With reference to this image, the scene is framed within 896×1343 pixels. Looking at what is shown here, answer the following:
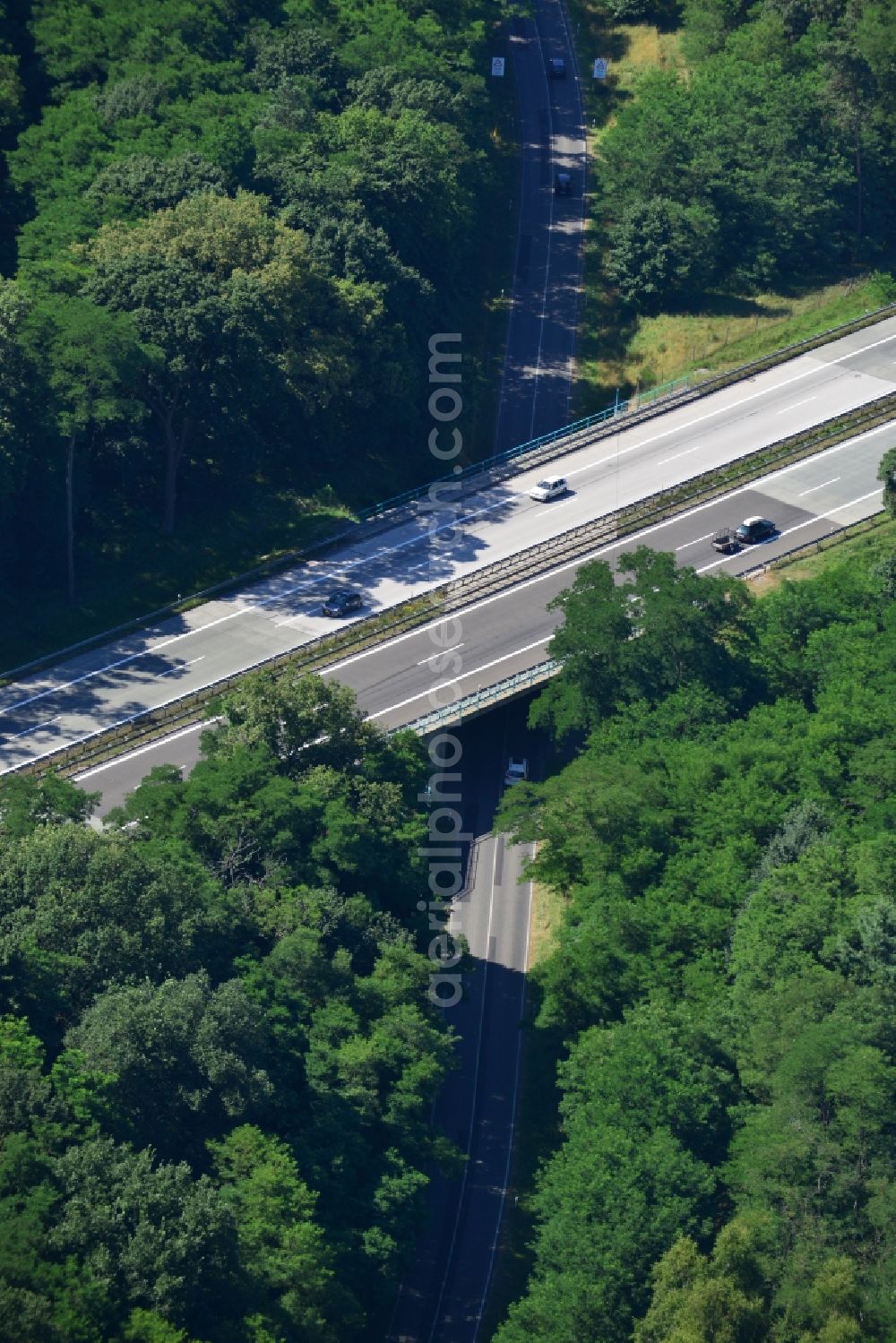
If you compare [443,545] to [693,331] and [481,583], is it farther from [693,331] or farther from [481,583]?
[693,331]

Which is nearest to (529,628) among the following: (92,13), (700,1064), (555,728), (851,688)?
(555,728)

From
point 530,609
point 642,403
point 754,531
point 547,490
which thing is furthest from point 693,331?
point 530,609

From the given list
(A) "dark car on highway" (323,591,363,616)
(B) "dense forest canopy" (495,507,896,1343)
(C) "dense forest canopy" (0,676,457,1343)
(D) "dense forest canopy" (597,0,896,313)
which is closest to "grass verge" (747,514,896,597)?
(B) "dense forest canopy" (495,507,896,1343)

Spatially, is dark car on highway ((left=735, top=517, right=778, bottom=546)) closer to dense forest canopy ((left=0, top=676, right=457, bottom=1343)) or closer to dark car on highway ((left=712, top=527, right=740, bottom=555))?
dark car on highway ((left=712, top=527, right=740, bottom=555))

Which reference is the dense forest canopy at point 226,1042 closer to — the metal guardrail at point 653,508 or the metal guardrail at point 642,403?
the metal guardrail at point 653,508

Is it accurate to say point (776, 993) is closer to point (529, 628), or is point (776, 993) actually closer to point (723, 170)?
point (529, 628)

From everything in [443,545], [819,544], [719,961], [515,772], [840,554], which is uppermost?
[443,545]
